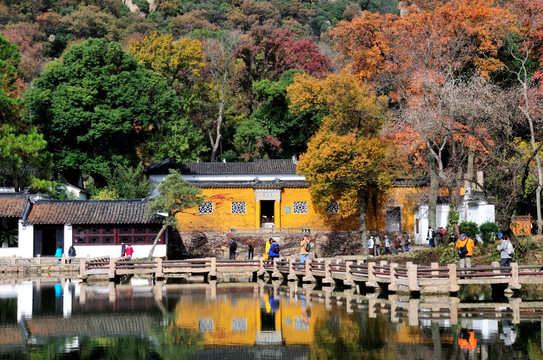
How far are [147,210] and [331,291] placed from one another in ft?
49.9

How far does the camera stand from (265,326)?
71.5ft

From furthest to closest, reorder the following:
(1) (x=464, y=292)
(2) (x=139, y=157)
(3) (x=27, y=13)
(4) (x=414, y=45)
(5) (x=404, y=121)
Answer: (3) (x=27, y=13), (2) (x=139, y=157), (4) (x=414, y=45), (5) (x=404, y=121), (1) (x=464, y=292)

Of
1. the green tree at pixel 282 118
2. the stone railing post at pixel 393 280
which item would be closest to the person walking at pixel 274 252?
the stone railing post at pixel 393 280

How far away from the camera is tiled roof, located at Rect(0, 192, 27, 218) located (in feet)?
139

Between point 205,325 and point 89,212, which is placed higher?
point 89,212

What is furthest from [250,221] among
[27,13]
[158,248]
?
[27,13]

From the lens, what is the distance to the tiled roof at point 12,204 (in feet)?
139

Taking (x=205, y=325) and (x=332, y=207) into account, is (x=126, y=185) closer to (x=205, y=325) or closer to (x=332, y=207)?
(x=332, y=207)

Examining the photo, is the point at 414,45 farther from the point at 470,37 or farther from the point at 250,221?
the point at 250,221

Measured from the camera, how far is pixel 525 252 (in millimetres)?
32969

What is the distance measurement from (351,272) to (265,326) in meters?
9.34

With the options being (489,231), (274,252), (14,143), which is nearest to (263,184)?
(274,252)

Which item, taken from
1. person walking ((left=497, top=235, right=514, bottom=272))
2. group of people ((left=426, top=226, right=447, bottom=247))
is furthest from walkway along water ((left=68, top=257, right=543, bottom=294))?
group of people ((left=426, top=226, right=447, bottom=247))

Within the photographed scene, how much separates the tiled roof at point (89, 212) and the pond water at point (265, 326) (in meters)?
12.6
